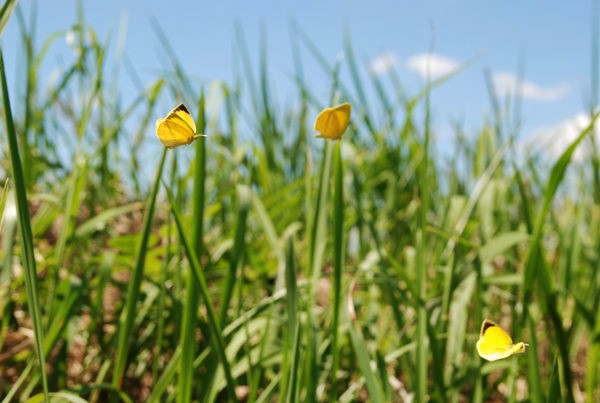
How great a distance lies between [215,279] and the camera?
1419mm

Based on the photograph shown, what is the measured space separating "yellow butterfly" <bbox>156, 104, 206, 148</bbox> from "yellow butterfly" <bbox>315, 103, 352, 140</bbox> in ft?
0.36

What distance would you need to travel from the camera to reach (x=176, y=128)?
0.50 m

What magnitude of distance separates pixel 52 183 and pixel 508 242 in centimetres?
133

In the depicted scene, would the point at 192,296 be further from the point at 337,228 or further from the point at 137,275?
the point at 337,228

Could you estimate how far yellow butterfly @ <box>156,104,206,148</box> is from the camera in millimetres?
490

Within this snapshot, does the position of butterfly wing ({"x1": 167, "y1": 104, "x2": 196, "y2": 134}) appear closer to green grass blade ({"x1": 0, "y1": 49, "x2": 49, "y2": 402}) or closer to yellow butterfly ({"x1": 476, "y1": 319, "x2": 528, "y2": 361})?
green grass blade ({"x1": 0, "y1": 49, "x2": 49, "y2": 402})

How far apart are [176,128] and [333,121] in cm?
14

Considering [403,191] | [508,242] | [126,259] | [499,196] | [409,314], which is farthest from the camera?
[403,191]

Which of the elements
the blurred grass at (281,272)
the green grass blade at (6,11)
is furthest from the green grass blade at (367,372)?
the green grass blade at (6,11)

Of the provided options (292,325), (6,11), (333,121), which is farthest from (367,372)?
(6,11)

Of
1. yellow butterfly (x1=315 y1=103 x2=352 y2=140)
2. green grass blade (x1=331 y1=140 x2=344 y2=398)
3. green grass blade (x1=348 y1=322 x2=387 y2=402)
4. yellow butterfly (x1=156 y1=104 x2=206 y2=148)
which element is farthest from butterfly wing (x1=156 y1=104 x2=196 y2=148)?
green grass blade (x1=348 y1=322 x2=387 y2=402)

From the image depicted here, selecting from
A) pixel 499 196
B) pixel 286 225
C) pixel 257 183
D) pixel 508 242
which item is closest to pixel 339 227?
pixel 508 242

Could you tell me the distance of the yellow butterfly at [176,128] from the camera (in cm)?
49

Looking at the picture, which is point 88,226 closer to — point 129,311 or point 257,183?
point 129,311
